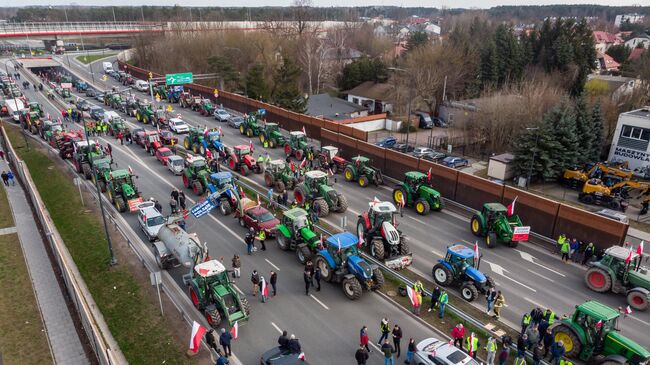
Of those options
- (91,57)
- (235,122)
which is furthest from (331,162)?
(91,57)

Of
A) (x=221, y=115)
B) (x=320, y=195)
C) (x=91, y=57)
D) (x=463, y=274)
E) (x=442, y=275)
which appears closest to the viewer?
(x=463, y=274)

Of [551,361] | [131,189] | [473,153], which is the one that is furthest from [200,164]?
[473,153]

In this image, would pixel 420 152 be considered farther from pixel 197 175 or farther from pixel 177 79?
pixel 177 79

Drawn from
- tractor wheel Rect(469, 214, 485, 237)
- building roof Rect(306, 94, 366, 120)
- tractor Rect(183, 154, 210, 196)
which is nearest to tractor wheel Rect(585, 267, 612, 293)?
tractor wheel Rect(469, 214, 485, 237)

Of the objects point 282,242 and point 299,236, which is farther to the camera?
point 282,242

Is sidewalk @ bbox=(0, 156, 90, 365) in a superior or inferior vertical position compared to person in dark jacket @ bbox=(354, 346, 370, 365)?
inferior

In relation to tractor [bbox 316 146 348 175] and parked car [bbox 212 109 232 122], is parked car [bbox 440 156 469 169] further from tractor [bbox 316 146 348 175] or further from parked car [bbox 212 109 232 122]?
parked car [bbox 212 109 232 122]
